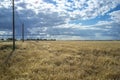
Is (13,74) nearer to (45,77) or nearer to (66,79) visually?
(45,77)

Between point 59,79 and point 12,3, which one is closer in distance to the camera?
point 59,79

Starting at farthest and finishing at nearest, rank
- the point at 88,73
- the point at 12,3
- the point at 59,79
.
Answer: the point at 12,3 < the point at 88,73 < the point at 59,79

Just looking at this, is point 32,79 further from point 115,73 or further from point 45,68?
point 115,73

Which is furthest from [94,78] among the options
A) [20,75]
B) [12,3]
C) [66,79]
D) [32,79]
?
[12,3]

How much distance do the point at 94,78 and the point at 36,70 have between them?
3791 millimetres

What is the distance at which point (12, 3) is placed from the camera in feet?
114

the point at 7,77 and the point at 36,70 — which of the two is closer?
the point at 7,77

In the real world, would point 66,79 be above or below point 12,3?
below

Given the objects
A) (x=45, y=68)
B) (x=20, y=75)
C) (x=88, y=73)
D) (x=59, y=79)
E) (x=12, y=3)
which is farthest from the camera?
(x=12, y=3)

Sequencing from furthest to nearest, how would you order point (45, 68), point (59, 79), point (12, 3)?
point (12, 3), point (45, 68), point (59, 79)

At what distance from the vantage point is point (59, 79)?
32.5 feet

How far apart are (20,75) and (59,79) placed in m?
2.25

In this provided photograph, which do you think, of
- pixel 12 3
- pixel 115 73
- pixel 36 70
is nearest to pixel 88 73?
pixel 115 73

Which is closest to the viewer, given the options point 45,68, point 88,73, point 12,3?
point 88,73
